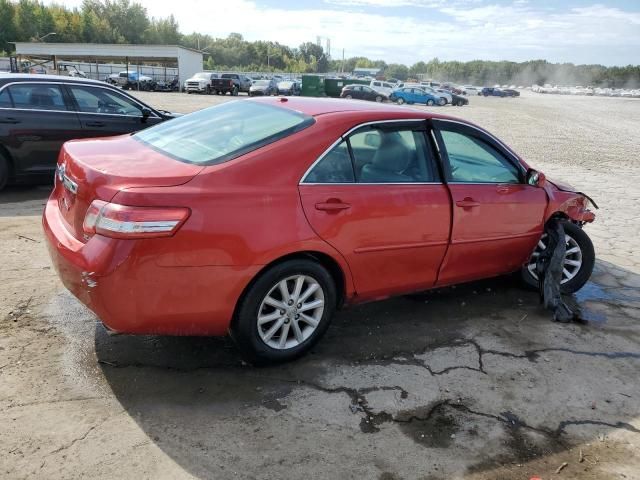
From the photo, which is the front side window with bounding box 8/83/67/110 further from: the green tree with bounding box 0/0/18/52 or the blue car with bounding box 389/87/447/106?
the green tree with bounding box 0/0/18/52

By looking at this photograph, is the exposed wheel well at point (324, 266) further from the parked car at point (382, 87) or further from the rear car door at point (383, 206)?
the parked car at point (382, 87)

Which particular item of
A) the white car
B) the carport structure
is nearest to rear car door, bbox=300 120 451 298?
the white car

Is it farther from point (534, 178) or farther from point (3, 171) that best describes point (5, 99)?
point (534, 178)

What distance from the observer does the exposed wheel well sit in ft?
10.3

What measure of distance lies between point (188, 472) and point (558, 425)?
2.04m

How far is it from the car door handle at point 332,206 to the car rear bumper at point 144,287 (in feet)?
1.83

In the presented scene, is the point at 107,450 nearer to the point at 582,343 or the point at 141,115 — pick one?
the point at 582,343

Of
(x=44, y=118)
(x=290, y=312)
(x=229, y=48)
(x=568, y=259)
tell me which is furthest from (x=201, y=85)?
(x=229, y=48)

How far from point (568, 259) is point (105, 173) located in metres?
3.98

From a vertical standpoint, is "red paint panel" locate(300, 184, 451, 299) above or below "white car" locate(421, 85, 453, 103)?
above

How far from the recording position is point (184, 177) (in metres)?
2.97

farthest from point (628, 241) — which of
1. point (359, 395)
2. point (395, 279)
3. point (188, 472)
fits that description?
point (188, 472)

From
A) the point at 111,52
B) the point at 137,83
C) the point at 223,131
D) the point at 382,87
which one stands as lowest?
the point at 137,83

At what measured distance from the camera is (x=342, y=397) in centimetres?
317
